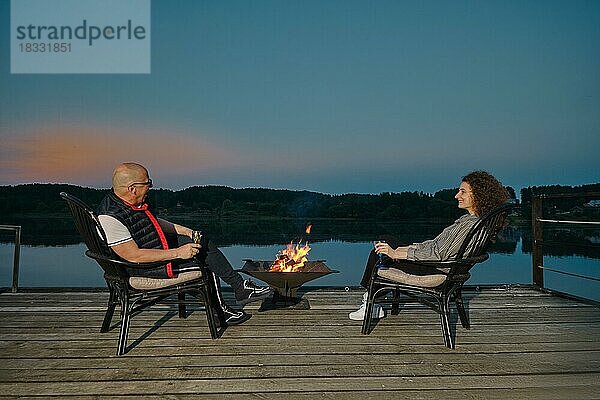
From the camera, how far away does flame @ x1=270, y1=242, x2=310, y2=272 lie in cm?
424

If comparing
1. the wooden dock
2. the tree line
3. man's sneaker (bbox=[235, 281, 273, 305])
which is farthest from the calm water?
the wooden dock

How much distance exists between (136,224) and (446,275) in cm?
186

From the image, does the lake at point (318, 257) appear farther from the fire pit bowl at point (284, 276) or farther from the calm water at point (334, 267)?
the fire pit bowl at point (284, 276)

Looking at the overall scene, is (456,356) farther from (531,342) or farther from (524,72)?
(524,72)

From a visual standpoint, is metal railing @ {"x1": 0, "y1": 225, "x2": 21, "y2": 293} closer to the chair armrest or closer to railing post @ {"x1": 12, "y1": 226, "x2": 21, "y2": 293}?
railing post @ {"x1": 12, "y1": 226, "x2": 21, "y2": 293}

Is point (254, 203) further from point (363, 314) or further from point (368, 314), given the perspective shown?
point (368, 314)

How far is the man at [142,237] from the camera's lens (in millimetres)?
3191

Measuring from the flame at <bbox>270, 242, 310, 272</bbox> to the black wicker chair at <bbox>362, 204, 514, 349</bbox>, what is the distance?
87 cm

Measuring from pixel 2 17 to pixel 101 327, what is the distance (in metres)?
8.64

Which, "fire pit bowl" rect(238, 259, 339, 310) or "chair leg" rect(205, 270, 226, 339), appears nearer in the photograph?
"chair leg" rect(205, 270, 226, 339)

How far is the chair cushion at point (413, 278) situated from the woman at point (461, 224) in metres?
0.07

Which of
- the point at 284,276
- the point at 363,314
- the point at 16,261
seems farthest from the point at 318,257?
the point at 363,314

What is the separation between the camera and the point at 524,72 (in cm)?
1834

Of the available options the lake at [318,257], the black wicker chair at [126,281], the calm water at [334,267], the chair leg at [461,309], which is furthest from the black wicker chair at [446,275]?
the calm water at [334,267]
